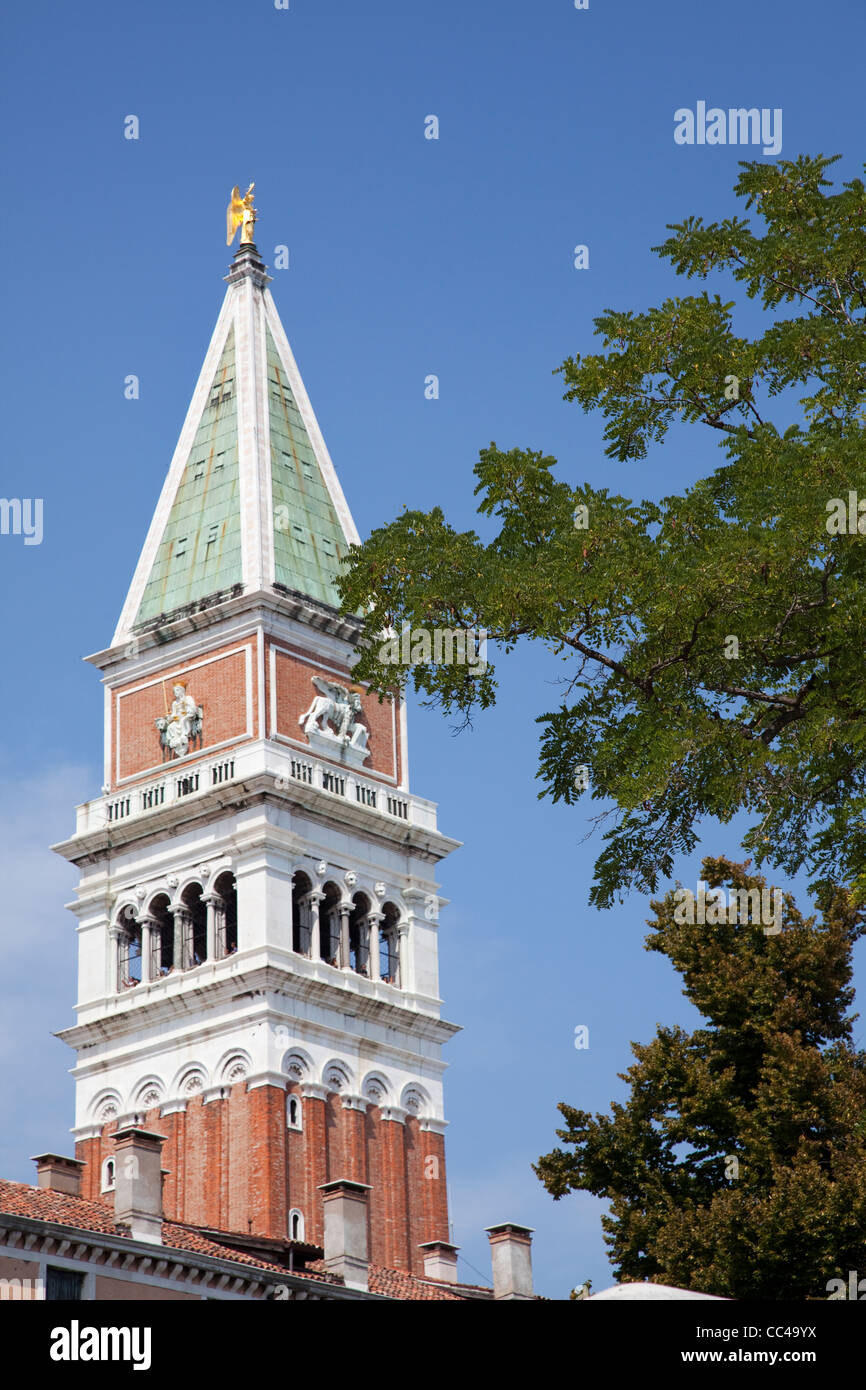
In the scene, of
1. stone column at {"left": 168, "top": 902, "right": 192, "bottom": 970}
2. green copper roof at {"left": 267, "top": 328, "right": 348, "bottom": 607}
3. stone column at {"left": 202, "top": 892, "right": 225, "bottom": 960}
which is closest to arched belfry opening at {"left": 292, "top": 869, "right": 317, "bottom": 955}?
stone column at {"left": 202, "top": 892, "right": 225, "bottom": 960}

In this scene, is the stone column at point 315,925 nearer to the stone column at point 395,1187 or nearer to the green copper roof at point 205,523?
the stone column at point 395,1187

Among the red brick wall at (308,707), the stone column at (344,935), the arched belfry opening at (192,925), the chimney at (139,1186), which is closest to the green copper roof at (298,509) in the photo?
the red brick wall at (308,707)

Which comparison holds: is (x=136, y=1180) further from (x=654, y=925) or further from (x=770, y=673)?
(x=770, y=673)

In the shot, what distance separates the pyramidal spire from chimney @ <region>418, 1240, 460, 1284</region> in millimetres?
21615

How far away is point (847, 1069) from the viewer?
3938cm

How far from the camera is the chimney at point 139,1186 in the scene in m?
42.6

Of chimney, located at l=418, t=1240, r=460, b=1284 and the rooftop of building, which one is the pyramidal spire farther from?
the rooftop of building

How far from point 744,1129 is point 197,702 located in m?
35.9

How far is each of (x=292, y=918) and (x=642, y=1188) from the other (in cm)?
2936

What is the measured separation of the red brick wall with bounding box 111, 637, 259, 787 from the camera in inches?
2781

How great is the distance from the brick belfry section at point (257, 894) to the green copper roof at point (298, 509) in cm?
10

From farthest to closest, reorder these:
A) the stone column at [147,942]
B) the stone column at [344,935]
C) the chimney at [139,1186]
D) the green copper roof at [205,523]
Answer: the green copper roof at [205,523] < the stone column at [147,942] < the stone column at [344,935] < the chimney at [139,1186]

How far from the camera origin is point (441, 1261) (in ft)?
202
